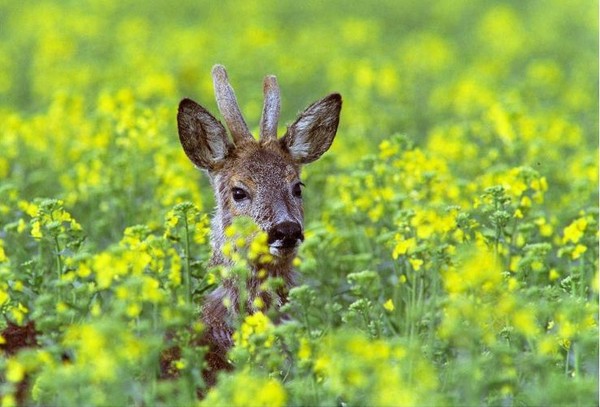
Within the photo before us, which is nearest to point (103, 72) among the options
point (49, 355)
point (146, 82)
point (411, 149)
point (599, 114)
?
point (146, 82)

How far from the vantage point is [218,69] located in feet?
29.3

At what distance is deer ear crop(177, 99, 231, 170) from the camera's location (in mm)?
8594

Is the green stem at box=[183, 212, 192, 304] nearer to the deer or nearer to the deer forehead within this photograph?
the deer

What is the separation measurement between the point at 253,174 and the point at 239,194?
14 centimetres

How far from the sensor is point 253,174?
8414 mm

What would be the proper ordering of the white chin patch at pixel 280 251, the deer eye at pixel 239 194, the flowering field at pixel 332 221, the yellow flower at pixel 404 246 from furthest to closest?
the deer eye at pixel 239 194, the white chin patch at pixel 280 251, the yellow flower at pixel 404 246, the flowering field at pixel 332 221

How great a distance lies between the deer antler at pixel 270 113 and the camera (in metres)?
8.91

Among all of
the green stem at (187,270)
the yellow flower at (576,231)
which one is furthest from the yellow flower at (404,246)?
the green stem at (187,270)

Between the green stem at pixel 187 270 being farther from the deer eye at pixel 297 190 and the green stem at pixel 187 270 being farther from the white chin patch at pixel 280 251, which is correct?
the deer eye at pixel 297 190

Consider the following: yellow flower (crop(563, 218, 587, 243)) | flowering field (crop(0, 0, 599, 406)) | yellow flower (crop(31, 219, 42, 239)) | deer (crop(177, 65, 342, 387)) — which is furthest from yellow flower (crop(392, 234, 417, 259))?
yellow flower (crop(31, 219, 42, 239))

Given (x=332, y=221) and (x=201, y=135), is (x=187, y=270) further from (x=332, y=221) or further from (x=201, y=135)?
(x=332, y=221)

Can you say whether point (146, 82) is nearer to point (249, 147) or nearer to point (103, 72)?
point (103, 72)

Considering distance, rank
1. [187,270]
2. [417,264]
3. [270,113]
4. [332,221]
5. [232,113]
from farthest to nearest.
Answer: [332,221]
[270,113]
[232,113]
[417,264]
[187,270]

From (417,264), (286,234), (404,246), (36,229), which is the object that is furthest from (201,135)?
(417,264)
